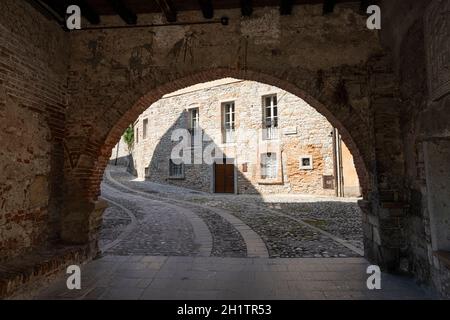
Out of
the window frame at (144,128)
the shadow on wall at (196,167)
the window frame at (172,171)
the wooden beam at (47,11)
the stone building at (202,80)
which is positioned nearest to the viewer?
the stone building at (202,80)

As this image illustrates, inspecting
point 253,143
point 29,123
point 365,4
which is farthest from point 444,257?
point 253,143

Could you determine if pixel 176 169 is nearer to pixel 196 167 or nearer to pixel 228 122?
pixel 196 167

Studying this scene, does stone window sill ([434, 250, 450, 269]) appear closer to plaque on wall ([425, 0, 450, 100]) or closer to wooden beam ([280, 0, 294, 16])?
plaque on wall ([425, 0, 450, 100])

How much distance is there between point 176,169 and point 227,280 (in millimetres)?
15084

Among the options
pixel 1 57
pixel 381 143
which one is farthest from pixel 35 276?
pixel 381 143

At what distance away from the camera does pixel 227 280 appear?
3584 mm

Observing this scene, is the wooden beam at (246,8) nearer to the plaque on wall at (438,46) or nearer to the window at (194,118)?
the plaque on wall at (438,46)

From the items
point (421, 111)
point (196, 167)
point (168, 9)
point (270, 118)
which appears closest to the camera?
point (421, 111)

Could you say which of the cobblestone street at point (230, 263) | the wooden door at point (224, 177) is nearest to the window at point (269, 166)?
the wooden door at point (224, 177)

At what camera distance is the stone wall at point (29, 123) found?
3.39m

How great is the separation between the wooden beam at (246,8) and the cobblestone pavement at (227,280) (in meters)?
3.81

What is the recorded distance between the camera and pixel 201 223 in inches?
289
